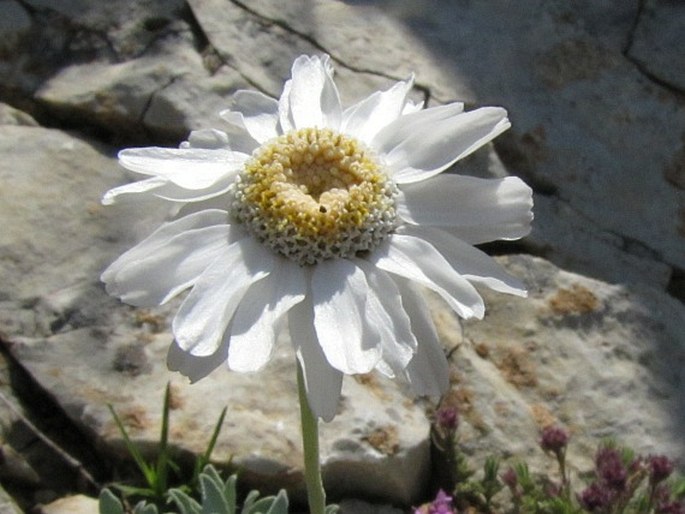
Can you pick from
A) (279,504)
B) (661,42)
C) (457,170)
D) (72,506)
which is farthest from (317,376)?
(661,42)

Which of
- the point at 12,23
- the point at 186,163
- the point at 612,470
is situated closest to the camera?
the point at 186,163

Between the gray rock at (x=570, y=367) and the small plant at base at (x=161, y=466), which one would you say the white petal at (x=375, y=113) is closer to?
the small plant at base at (x=161, y=466)

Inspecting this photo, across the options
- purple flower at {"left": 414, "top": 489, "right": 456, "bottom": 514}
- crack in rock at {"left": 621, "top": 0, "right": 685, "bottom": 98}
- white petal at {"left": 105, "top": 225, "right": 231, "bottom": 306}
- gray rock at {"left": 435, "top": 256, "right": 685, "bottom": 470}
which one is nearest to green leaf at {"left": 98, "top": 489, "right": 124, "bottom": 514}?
white petal at {"left": 105, "top": 225, "right": 231, "bottom": 306}

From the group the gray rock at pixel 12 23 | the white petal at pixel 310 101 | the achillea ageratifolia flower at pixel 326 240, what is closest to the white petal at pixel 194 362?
the achillea ageratifolia flower at pixel 326 240

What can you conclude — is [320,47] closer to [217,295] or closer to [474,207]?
[474,207]

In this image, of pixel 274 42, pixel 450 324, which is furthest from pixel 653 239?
pixel 274 42

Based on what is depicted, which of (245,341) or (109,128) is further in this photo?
(109,128)

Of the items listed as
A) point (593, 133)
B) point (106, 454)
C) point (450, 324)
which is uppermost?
point (593, 133)

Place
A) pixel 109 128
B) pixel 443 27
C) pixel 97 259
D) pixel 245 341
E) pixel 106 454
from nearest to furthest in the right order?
pixel 245 341 → pixel 106 454 → pixel 97 259 → pixel 109 128 → pixel 443 27

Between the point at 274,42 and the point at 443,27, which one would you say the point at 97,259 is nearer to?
the point at 274,42
